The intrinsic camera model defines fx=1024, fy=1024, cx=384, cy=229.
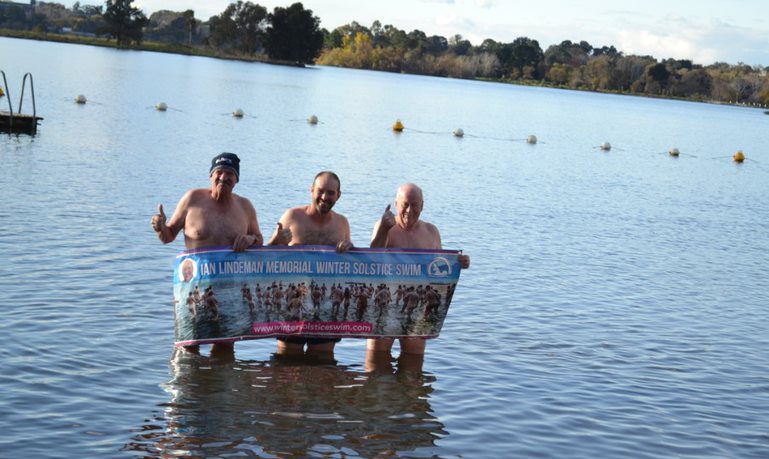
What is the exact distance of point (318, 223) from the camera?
9.52 m

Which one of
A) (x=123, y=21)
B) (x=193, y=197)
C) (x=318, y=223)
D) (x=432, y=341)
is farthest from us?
(x=123, y=21)

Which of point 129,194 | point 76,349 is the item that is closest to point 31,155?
point 129,194

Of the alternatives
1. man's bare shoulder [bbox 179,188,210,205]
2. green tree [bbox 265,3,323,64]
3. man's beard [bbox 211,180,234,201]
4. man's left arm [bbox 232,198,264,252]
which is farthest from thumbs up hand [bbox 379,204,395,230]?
green tree [bbox 265,3,323,64]

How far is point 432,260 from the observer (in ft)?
31.0

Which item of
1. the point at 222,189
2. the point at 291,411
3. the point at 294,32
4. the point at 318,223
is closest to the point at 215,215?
the point at 222,189

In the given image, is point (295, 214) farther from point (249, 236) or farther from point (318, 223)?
point (249, 236)

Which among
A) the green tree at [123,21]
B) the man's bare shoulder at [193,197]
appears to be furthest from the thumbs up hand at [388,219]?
the green tree at [123,21]

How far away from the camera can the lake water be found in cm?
912

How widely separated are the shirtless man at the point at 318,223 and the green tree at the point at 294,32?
189m

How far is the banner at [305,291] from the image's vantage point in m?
9.12

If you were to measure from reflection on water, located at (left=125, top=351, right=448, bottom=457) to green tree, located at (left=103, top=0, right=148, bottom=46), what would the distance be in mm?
165842

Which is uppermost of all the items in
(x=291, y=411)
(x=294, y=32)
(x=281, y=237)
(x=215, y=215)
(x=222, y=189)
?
(x=294, y=32)

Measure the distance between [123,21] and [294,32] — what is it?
34655 millimetres

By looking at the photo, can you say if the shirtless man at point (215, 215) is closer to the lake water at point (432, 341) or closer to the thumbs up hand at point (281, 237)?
the thumbs up hand at point (281, 237)
